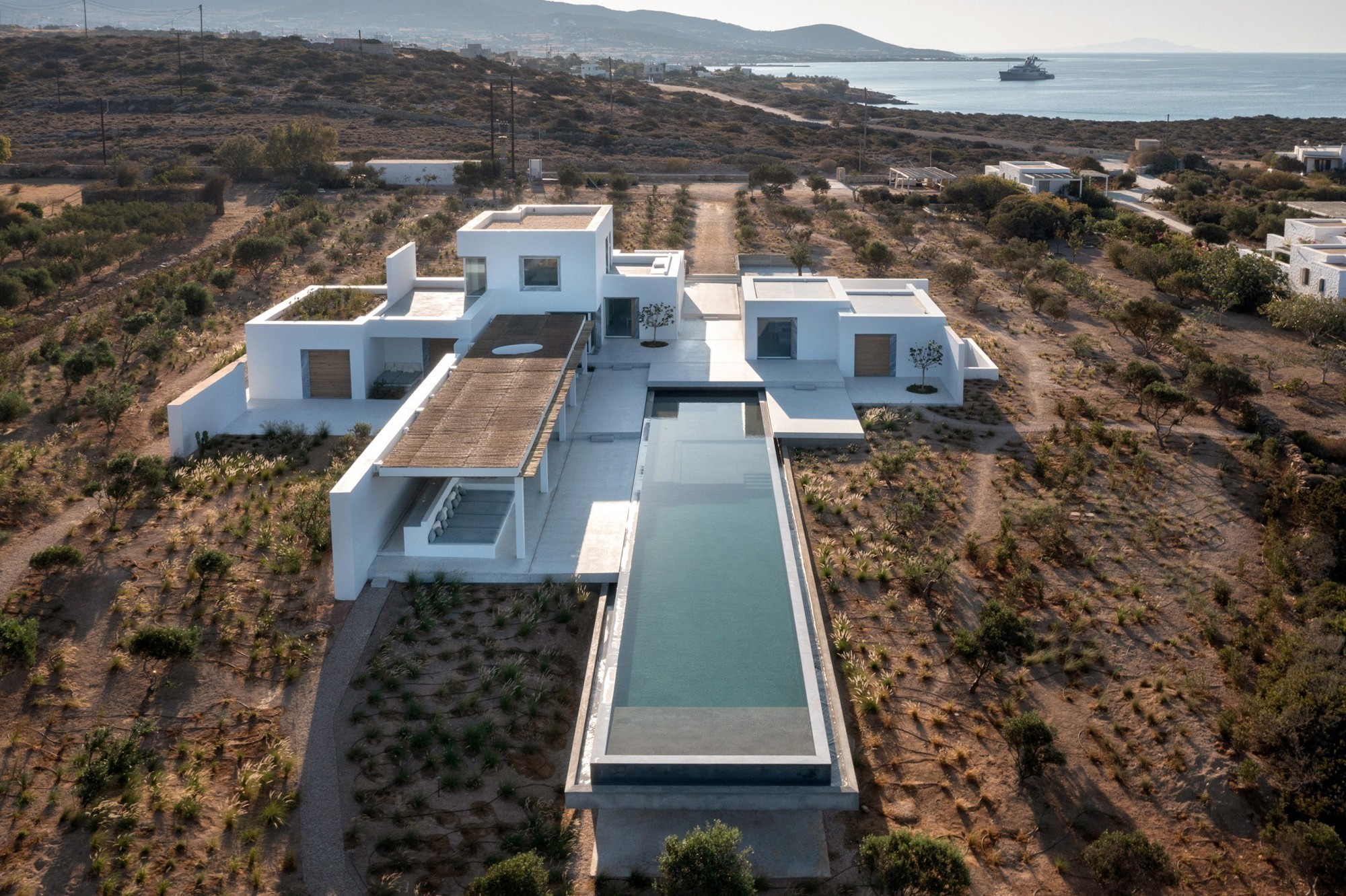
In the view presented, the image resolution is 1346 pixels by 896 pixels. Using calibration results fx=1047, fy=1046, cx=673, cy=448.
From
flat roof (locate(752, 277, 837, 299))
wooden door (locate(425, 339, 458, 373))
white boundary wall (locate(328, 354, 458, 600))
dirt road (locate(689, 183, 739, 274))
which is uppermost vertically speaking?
dirt road (locate(689, 183, 739, 274))

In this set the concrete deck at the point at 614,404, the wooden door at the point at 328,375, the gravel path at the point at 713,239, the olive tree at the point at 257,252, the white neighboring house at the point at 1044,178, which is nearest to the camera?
the concrete deck at the point at 614,404

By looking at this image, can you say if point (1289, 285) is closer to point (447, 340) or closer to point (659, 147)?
point (447, 340)

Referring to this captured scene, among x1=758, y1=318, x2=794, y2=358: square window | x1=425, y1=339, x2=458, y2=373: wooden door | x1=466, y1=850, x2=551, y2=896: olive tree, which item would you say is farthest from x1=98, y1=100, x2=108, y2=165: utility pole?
x1=466, y1=850, x2=551, y2=896: olive tree

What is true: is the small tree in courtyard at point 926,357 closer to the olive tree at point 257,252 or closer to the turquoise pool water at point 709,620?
the turquoise pool water at point 709,620

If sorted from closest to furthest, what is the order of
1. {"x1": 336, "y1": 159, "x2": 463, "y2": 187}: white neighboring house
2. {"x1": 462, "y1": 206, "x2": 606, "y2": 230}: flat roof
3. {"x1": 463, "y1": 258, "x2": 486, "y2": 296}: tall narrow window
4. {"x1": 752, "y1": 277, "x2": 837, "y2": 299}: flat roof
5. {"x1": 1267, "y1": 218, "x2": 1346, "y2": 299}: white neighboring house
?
{"x1": 463, "y1": 258, "x2": 486, "y2": 296}: tall narrow window → {"x1": 462, "y1": 206, "x2": 606, "y2": 230}: flat roof → {"x1": 752, "y1": 277, "x2": 837, "y2": 299}: flat roof → {"x1": 1267, "y1": 218, "x2": 1346, "y2": 299}: white neighboring house → {"x1": 336, "y1": 159, "x2": 463, "y2": 187}: white neighboring house

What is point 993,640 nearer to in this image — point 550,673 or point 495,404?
point 550,673

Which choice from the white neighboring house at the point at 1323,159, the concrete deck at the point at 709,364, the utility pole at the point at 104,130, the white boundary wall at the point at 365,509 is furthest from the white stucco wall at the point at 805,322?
the white neighboring house at the point at 1323,159

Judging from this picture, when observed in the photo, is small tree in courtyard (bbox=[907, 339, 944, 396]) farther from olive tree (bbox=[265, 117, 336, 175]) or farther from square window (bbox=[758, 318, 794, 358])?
olive tree (bbox=[265, 117, 336, 175])
